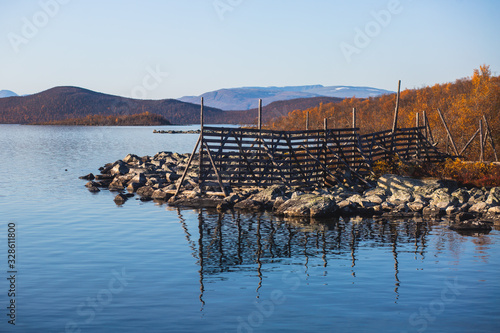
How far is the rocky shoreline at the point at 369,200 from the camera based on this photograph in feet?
72.7

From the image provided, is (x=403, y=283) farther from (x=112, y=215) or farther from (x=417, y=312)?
(x=112, y=215)

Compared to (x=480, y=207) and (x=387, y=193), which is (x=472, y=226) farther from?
(x=387, y=193)

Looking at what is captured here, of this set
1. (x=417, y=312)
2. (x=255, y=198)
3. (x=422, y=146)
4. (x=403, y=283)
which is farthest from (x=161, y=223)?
(x=422, y=146)

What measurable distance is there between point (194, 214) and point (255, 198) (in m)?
2.90

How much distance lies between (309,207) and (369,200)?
3.03 metres

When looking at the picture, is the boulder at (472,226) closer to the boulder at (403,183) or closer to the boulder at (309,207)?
the boulder at (309,207)

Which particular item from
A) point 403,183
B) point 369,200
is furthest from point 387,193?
point 369,200

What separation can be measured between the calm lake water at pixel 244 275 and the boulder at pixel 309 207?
3.12 feet

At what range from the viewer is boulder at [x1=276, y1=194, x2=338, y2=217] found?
2233cm

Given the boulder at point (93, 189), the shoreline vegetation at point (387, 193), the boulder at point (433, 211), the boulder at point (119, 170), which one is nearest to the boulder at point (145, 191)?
the shoreline vegetation at point (387, 193)

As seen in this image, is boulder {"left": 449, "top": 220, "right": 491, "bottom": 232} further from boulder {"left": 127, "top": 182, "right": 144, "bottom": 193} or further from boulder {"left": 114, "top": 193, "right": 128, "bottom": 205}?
boulder {"left": 127, "top": 182, "right": 144, "bottom": 193}

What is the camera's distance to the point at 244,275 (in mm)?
13883

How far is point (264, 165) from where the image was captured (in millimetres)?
26422

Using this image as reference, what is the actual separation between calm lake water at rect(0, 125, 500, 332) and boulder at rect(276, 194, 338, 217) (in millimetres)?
952
